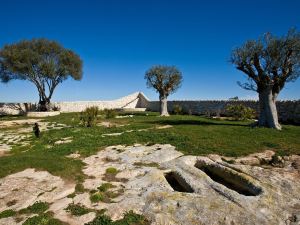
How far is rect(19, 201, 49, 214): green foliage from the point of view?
7275 millimetres

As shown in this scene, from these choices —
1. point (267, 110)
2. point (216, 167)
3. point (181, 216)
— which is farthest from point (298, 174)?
point (267, 110)

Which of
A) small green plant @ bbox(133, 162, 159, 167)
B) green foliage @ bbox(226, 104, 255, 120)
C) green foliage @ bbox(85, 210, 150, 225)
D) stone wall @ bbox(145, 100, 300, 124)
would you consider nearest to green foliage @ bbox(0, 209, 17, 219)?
green foliage @ bbox(85, 210, 150, 225)

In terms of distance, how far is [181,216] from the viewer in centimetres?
665

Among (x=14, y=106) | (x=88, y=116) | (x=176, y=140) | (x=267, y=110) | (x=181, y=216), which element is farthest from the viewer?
(x=14, y=106)

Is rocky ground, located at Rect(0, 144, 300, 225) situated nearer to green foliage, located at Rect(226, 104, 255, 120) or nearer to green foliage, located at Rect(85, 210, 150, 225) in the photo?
green foliage, located at Rect(85, 210, 150, 225)

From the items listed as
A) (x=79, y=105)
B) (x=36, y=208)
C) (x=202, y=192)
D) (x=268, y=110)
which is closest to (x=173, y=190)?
(x=202, y=192)

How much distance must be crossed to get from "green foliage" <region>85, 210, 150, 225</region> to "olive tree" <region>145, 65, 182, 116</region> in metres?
29.1

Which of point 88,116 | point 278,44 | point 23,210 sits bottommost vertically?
point 23,210

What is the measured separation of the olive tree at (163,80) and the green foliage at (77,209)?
2856 centimetres

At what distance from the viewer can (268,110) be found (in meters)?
20.3

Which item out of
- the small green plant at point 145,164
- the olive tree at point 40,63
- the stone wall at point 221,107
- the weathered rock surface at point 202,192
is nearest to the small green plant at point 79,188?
the weathered rock surface at point 202,192

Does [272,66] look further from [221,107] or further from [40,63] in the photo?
[40,63]

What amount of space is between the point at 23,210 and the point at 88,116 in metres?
16.2

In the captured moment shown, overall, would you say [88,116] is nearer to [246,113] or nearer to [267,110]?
[267,110]
